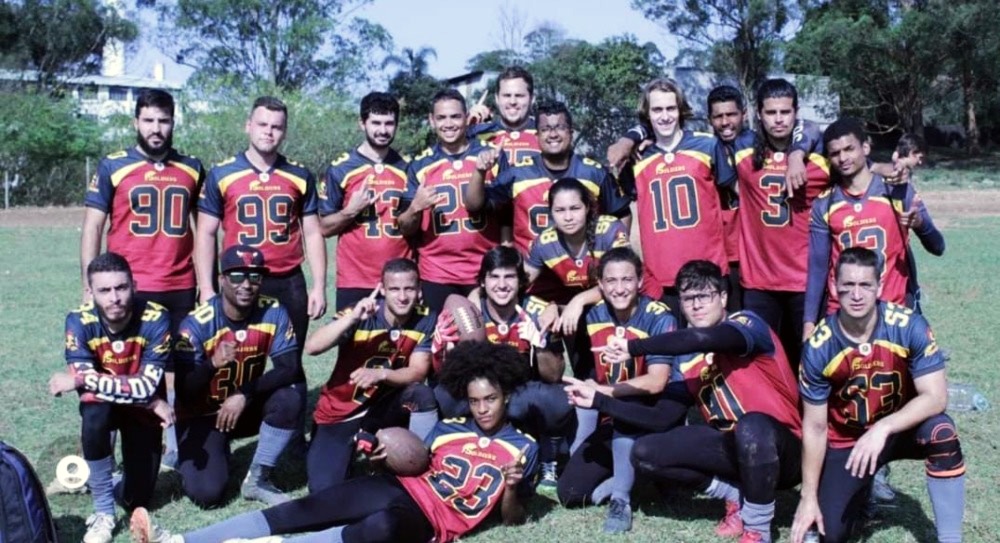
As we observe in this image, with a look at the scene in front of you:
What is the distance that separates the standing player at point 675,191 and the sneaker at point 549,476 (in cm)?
114

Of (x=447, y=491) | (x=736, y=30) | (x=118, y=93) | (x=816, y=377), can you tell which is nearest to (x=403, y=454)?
(x=447, y=491)

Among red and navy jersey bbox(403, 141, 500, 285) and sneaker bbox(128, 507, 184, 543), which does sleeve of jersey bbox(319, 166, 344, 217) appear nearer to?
red and navy jersey bbox(403, 141, 500, 285)

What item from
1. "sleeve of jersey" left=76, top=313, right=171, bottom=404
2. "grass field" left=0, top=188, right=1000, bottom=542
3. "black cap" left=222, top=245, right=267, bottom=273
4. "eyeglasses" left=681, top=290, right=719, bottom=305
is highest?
"black cap" left=222, top=245, right=267, bottom=273

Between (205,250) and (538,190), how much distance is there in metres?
2.01

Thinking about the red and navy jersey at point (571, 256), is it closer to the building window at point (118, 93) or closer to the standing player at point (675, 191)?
the standing player at point (675, 191)

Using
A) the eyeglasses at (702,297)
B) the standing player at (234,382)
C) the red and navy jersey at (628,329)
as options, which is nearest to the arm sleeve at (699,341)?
the eyeglasses at (702,297)

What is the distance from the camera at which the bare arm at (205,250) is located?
243 inches

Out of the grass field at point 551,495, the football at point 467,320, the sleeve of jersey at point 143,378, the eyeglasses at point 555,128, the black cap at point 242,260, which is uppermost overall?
the eyeglasses at point 555,128

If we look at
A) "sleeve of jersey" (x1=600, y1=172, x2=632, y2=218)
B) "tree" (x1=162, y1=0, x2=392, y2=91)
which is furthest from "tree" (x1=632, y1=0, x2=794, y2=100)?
"sleeve of jersey" (x1=600, y1=172, x2=632, y2=218)

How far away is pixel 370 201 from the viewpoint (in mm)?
6355

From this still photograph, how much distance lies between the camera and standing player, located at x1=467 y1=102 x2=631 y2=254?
606 cm

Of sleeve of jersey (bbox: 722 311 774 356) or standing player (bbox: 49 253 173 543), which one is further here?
standing player (bbox: 49 253 173 543)

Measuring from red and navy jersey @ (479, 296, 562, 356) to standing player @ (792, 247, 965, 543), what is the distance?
1.53 metres

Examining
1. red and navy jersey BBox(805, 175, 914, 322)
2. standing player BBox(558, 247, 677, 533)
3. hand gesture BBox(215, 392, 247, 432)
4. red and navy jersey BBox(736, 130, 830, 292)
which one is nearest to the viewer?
standing player BBox(558, 247, 677, 533)
